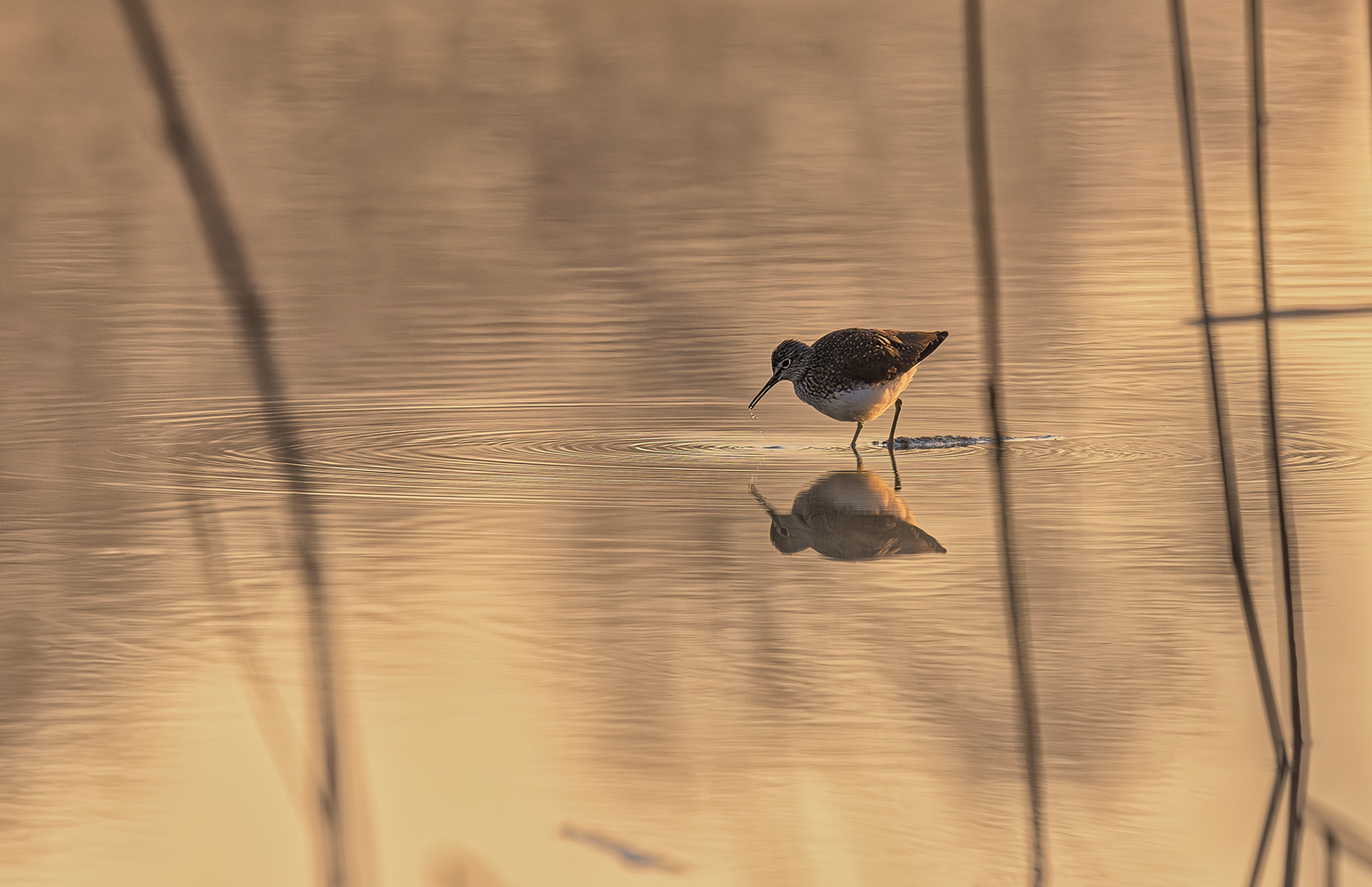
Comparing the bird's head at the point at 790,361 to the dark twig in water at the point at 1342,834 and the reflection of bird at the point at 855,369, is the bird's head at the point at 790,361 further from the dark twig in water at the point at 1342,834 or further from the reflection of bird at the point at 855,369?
the dark twig in water at the point at 1342,834

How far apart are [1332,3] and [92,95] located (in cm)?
1065

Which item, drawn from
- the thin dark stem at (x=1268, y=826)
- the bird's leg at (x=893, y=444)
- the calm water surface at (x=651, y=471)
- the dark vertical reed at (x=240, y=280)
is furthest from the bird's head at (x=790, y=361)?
the dark vertical reed at (x=240, y=280)

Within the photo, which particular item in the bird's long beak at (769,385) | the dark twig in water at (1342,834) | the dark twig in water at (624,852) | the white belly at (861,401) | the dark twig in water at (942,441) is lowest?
the dark twig in water at (1342,834)

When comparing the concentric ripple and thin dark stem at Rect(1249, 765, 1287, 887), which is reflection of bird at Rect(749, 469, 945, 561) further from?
thin dark stem at Rect(1249, 765, 1287, 887)

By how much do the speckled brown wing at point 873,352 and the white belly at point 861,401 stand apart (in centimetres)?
3

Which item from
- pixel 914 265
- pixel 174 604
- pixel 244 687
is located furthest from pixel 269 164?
pixel 244 687

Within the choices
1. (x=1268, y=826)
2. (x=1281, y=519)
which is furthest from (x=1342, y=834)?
(x=1281, y=519)

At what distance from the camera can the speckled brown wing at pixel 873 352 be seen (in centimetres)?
757

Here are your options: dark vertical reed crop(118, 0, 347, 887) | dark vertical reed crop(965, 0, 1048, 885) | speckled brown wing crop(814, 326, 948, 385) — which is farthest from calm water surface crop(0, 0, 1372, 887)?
dark vertical reed crop(118, 0, 347, 887)

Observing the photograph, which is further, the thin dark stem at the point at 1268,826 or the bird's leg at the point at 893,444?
the bird's leg at the point at 893,444

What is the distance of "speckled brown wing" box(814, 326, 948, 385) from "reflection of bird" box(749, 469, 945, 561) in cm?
83

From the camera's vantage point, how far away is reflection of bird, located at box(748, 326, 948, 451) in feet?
24.8

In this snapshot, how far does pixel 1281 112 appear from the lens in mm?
13945

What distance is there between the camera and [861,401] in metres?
7.56
